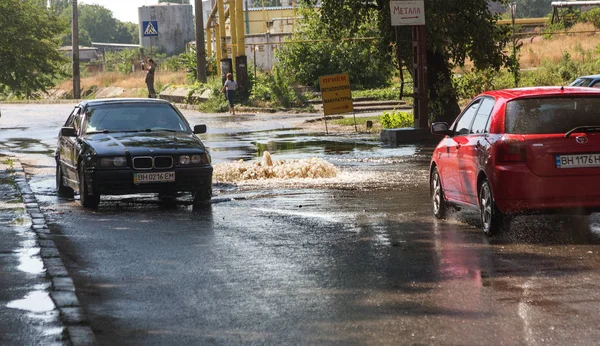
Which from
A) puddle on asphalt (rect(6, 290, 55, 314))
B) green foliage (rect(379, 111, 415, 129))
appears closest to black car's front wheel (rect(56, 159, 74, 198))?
puddle on asphalt (rect(6, 290, 55, 314))

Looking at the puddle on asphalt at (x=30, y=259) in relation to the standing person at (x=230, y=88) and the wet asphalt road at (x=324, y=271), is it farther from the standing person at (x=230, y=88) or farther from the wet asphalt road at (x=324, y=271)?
the standing person at (x=230, y=88)

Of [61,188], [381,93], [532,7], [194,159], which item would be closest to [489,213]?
[194,159]

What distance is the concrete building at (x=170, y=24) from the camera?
401 feet

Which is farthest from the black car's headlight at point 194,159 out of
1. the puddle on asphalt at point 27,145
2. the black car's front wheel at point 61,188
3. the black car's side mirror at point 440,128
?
the puddle on asphalt at point 27,145

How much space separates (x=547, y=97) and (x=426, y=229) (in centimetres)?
188

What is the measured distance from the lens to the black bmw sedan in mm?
15039

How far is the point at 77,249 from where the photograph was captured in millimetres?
11336

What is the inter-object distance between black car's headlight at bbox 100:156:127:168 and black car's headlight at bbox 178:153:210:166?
2.38ft

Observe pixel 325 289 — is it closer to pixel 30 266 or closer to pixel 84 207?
pixel 30 266

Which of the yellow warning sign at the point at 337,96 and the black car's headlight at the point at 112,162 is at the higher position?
the yellow warning sign at the point at 337,96

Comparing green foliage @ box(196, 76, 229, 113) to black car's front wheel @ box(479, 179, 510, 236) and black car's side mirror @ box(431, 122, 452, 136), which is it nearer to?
black car's side mirror @ box(431, 122, 452, 136)

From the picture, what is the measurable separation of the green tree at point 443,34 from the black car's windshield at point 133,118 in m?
10.6

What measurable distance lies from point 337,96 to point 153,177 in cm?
1574

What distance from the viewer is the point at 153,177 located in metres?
15.1
